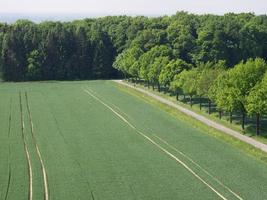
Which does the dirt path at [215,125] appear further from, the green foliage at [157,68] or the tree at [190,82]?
the green foliage at [157,68]

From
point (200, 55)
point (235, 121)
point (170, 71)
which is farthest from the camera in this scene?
point (200, 55)

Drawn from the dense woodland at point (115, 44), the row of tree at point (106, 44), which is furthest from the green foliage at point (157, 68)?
the row of tree at point (106, 44)

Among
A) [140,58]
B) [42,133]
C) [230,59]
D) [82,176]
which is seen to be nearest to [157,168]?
[82,176]

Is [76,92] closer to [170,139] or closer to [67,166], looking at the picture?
[170,139]

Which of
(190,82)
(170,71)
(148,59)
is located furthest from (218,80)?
(148,59)

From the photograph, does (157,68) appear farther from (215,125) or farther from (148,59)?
(215,125)
